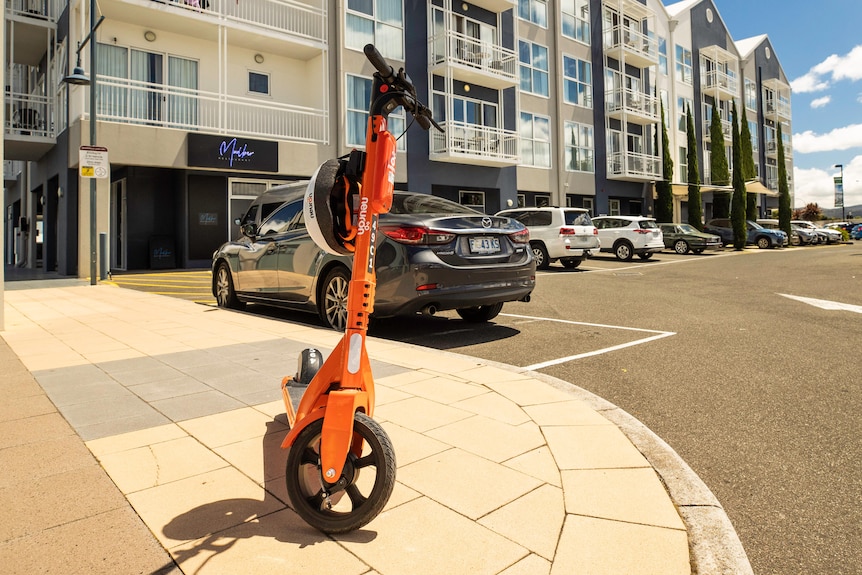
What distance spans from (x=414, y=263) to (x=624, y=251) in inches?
706

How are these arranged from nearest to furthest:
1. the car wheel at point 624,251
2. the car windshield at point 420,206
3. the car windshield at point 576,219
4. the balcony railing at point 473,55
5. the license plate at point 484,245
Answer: the license plate at point 484,245, the car windshield at point 420,206, the car windshield at point 576,219, the car wheel at point 624,251, the balcony railing at point 473,55

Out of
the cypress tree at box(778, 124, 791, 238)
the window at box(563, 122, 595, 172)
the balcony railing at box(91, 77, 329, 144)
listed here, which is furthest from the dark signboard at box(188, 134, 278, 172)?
the cypress tree at box(778, 124, 791, 238)

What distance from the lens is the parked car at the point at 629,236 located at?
69.9ft

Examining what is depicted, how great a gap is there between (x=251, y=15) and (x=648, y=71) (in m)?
25.4

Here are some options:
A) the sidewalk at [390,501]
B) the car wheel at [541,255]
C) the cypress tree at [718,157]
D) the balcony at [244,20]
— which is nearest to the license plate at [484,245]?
the sidewalk at [390,501]

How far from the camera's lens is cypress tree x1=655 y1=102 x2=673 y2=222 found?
33562mm

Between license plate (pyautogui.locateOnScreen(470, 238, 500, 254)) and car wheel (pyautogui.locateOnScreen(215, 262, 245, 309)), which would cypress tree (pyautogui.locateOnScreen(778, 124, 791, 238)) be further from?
car wheel (pyautogui.locateOnScreen(215, 262, 245, 309))

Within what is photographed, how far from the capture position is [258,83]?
62.8 ft

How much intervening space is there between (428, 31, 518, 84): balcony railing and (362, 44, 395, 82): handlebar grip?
69.1 ft

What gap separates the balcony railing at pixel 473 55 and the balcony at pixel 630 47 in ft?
29.6

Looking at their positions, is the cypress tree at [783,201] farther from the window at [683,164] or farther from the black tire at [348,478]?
the black tire at [348,478]

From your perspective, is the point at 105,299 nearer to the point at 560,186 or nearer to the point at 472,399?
the point at 472,399

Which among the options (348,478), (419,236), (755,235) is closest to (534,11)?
(755,235)

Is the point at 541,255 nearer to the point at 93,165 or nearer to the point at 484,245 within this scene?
the point at 484,245
